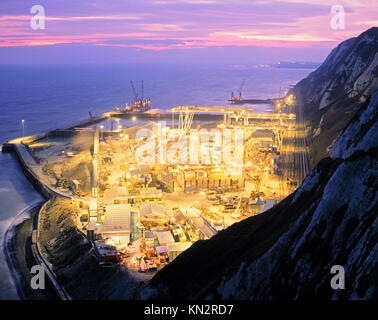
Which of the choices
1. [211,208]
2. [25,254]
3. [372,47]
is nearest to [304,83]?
[372,47]

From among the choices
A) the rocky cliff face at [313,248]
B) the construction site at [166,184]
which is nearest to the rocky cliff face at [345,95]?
the construction site at [166,184]

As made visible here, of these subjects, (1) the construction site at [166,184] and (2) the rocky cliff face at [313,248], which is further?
(1) the construction site at [166,184]

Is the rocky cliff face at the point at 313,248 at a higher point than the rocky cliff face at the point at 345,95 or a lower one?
lower

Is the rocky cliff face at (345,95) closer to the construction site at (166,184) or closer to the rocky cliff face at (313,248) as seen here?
the construction site at (166,184)

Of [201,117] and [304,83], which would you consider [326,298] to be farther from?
[304,83]

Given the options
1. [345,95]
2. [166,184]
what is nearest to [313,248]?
[166,184]

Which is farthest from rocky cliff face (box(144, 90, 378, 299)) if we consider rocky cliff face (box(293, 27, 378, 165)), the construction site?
rocky cliff face (box(293, 27, 378, 165))
